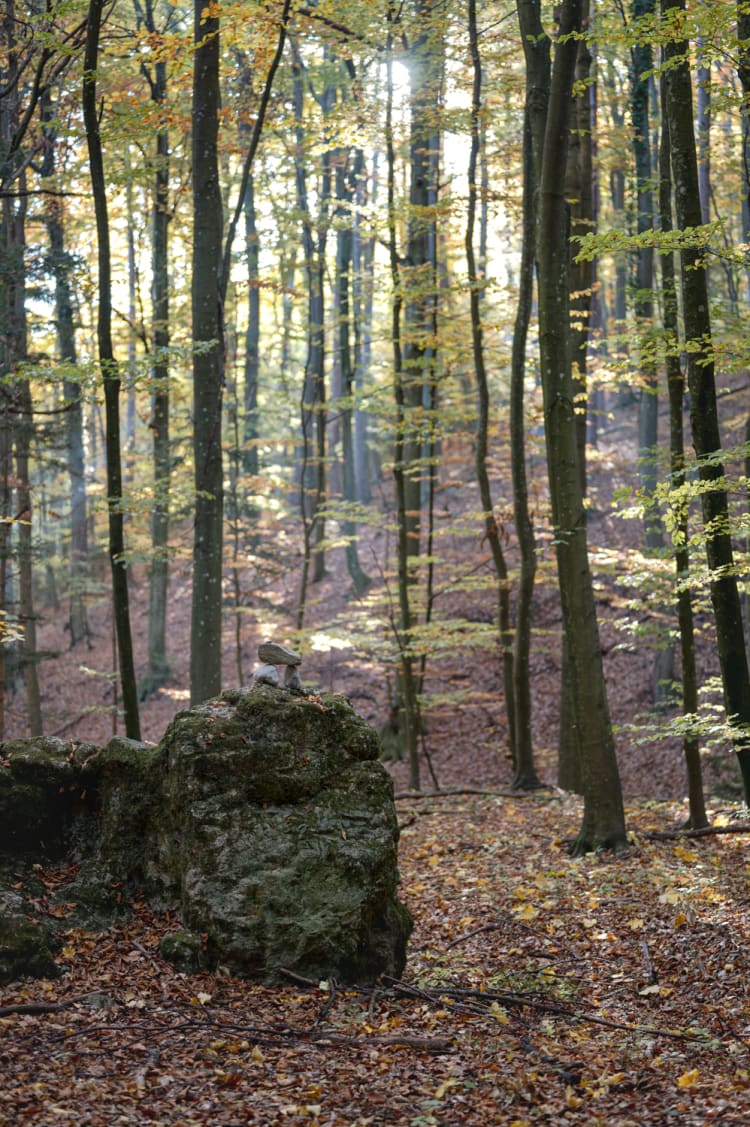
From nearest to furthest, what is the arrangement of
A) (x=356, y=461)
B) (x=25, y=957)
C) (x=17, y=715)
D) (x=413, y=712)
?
(x=25, y=957)
(x=413, y=712)
(x=17, y=715)
(x=356, y=461)

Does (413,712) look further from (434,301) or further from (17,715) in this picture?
(17,715)

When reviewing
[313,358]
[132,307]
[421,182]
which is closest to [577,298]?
[421,182]

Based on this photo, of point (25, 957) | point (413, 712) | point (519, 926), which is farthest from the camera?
point (413, 712)

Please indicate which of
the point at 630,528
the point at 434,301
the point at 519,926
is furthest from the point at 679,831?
the point at 630,528

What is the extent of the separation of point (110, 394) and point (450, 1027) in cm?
626

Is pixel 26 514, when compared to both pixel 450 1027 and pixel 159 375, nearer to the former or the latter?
pixel 159 375

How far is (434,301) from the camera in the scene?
1409 centimetres

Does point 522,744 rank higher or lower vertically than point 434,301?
lower

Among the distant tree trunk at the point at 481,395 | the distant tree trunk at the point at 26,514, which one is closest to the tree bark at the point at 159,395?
the distant tree trunk at the point at 26,514

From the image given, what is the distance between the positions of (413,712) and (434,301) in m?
6.29

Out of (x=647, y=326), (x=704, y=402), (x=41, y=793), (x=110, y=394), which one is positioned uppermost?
(x=647, y=326)

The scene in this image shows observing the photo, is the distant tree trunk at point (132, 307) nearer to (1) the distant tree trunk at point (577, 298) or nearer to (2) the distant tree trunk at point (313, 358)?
(2) the distant tree trunk at point (313, 358)

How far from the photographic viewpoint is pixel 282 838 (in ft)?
19.5

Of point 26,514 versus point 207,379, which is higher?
point 207,379
